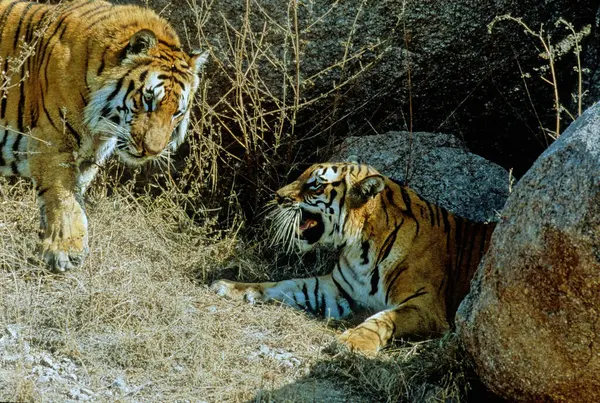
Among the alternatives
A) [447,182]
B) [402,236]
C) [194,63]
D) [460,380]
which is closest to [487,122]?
[447,182]

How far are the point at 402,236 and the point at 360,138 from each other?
3.84 feet

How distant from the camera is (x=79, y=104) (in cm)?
573

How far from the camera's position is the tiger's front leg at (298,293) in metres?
6.05

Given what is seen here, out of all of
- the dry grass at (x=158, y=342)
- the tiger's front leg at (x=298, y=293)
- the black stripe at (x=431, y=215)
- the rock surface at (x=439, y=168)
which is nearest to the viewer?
the dry grass at (x=158, y=342)

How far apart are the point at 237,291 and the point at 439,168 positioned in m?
1.67

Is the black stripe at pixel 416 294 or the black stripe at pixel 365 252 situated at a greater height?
the black stripe at pixel 365 252

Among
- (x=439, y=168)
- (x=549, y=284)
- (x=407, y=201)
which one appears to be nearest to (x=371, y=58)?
(x=439, y=168)

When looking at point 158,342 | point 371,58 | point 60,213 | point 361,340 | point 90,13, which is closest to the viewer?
point 158,342

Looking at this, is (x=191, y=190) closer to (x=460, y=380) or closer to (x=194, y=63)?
(x=194, y=63)

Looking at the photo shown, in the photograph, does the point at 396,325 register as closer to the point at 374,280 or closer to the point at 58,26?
the point at 374,280

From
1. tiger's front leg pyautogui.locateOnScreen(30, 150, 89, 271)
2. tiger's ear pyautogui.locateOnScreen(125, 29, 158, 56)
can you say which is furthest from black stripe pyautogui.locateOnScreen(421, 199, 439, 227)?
tiger's front leg pyautogui.locateOnScreen(30, 150, 89, 271)

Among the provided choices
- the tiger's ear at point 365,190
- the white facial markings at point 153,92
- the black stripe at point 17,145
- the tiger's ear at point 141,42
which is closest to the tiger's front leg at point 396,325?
the tiger's ear at point 365,190

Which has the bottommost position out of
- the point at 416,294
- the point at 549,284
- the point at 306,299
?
the point at 306,299

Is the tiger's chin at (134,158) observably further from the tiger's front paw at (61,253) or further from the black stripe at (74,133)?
the tiger's front paw at (61,253)
